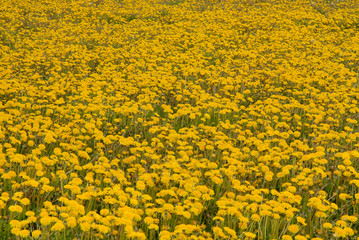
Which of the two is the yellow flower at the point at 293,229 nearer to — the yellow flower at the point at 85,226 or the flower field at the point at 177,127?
the flower field at the point at 177,127

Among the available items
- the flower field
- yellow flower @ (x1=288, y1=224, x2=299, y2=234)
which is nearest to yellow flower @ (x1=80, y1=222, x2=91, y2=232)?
the flower field

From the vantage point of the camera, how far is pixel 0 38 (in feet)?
40.0

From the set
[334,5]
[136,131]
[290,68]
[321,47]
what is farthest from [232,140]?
[334,5]

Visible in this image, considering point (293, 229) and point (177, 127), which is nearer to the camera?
point (293, 229)

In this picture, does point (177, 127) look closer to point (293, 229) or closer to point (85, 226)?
point (293, 229)

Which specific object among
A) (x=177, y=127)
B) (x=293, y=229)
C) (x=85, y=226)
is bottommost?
(x=177, y=127)

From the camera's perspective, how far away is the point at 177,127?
6887 millimetres

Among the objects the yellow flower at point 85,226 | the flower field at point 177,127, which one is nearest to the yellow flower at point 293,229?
the flower field at point 177,127

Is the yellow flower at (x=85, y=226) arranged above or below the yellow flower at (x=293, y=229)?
above

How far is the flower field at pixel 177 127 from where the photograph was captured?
157 inches

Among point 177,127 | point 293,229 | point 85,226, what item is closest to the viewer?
point 85,226

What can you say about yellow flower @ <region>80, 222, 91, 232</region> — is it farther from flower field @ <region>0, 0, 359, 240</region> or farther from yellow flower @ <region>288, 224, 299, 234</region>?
yellow flower @ <region>288, 224, 299, 234</region>

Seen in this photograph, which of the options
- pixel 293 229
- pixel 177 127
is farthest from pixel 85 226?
pixel 177 127

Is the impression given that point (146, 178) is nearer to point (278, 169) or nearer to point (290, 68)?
Result: point (278, 169)
